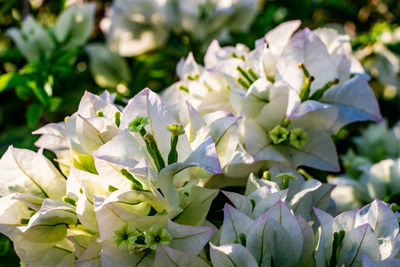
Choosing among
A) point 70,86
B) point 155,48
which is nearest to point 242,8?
point 155,48

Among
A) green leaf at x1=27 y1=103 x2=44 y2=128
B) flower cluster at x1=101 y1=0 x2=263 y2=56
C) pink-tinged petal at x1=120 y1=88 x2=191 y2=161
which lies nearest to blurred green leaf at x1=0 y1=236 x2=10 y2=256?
green leaf at x1=27 y1=103 x2=44 y2=128

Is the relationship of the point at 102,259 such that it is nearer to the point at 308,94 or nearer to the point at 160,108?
the point at 160,108

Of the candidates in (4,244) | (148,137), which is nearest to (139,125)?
(148,137)

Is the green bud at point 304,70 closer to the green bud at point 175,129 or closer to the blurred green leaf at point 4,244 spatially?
the green bud at point 175,129

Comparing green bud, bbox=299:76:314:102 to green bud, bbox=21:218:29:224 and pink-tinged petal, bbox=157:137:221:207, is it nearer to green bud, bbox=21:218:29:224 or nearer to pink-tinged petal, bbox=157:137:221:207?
pink-tinged petal, bbox=157:137:221:207

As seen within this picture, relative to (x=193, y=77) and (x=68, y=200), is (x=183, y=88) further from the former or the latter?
(x=68, y=200)
